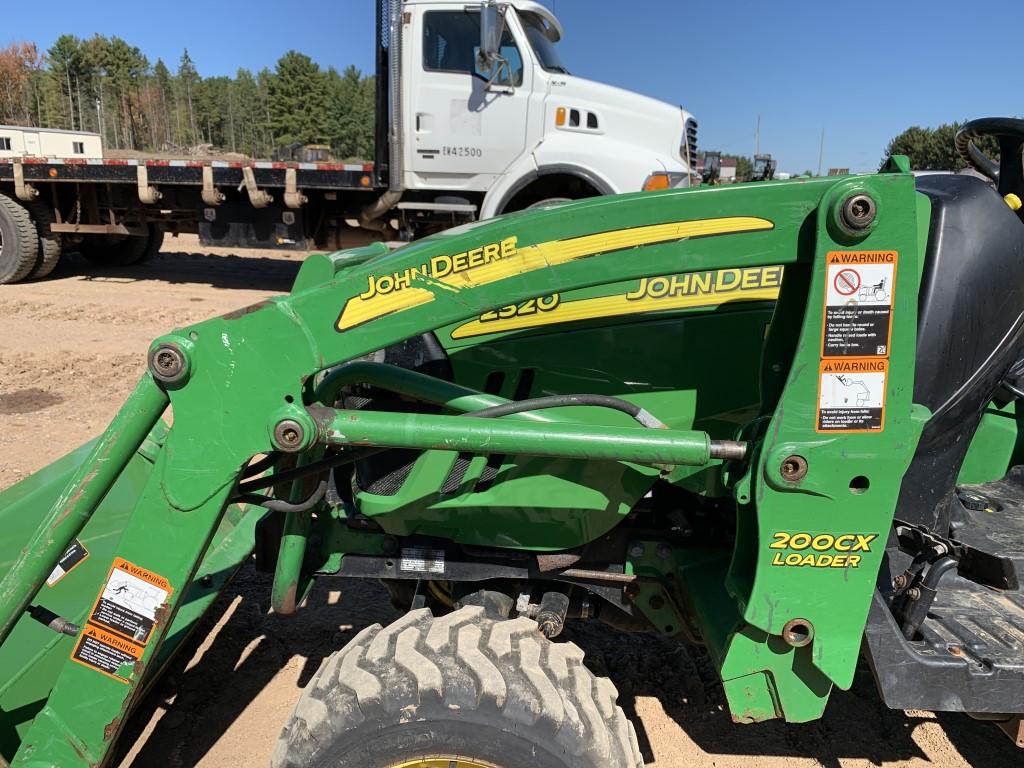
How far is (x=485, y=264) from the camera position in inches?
59.2

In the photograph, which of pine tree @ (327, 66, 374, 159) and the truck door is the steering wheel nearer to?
the truck door

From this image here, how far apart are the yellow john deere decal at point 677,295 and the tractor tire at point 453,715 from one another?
0.87 meters

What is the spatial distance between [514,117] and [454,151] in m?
0.76

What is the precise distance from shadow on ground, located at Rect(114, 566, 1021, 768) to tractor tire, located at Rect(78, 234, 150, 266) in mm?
10440

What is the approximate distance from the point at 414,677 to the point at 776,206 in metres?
1.23

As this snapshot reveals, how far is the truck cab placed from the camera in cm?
782

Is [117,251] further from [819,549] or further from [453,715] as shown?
[819,549]

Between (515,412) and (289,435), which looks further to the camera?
(515,412)

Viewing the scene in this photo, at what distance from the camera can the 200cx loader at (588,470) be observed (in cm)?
148

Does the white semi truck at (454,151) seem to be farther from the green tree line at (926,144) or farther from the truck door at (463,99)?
the green tree line at (926,144)

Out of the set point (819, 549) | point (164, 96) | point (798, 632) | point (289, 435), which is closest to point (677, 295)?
point (819, 549)

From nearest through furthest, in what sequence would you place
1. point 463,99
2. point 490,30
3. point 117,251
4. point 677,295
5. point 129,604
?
point 129,604
point 677,295
point 490,30
point 463,99
point 117,251

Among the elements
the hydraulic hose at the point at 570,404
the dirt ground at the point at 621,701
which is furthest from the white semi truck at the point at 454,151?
the hydraulic hose at the point at 570,404

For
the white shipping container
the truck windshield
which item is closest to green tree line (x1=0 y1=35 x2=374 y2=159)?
the white shipping container
